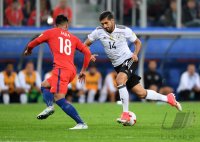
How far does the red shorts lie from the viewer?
542 inches

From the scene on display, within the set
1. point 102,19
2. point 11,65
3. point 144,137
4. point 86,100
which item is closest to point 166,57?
point 86,100

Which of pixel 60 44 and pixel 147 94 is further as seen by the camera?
pixel 147 94

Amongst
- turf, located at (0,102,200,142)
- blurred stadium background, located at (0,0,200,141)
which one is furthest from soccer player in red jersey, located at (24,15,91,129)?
blurred stadium background, located at (0,0,200,141)

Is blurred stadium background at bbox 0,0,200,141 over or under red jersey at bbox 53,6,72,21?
under

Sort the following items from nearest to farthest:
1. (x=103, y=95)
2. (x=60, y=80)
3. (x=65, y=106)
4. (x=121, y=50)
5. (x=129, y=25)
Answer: (x=65, y=106), (x=60, y=80), (x=121, y=50), (x=103, y=95), (x=129, y=25)

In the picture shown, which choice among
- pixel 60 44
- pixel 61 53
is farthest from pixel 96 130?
pixel 60 44

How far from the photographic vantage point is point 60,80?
45.4 ft

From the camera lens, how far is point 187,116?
14.5 meters

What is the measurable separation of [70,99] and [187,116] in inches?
520

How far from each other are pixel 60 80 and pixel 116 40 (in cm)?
175

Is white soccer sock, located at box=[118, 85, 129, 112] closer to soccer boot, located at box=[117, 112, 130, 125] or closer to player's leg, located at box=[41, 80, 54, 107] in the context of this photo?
soccer boot, located at box=[117, 112, 130, 125]

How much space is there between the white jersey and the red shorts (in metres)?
1.39

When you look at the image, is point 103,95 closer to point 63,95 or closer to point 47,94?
point 47,94

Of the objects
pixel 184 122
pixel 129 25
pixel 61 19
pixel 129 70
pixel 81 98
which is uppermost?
pixel 61 19
